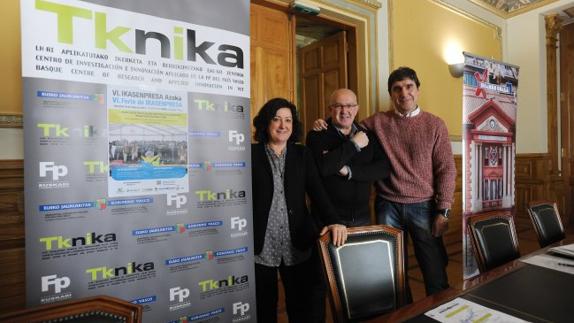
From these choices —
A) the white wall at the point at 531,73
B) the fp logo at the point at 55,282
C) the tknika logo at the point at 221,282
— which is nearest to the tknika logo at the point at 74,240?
the fp logo at the point at 55,282

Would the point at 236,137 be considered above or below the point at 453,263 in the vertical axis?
above

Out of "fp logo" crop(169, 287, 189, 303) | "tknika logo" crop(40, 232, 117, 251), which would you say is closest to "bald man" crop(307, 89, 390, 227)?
"fp logo" crop(169, 287, 189, 303)

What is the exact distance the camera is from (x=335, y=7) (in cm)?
305

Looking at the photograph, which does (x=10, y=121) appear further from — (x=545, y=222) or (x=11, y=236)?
(x=545, y=222)

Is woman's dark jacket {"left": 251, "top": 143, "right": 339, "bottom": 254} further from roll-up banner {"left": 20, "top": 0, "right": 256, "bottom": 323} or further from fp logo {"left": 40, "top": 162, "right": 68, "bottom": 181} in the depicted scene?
fp logo {"left": 40, "top": 162, "right": 68, "bottom": 181}

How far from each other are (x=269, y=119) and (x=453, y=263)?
9.32 ft

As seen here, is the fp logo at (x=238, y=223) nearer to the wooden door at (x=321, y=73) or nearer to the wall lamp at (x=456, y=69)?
the wooden door at (x=321, y=73)

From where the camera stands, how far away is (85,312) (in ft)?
2.68

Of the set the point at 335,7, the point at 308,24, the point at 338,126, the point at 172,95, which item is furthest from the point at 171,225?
the point at 308,24

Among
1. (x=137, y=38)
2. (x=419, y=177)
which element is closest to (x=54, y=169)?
(x=137, y=38)

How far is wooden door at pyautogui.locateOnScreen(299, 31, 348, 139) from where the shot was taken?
11.4 ft

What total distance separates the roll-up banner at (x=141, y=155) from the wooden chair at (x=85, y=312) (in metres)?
0.57

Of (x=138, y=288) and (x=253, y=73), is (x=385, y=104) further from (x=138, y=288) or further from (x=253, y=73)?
(x=138, y=288)

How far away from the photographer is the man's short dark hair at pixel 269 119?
1573mm
